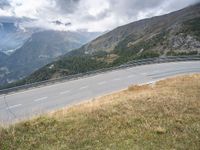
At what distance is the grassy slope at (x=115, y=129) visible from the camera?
8.76m

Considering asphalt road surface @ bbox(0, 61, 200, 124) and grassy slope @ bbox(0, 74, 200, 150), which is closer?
grassy slope @ bbox(0, 74, 200, 150)

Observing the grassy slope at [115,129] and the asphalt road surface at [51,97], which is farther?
the asphalt road surface at [51,97]

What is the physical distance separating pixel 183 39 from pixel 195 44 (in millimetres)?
14682

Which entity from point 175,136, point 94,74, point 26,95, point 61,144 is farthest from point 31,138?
point 94,74

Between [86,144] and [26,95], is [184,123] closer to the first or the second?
[86,144]

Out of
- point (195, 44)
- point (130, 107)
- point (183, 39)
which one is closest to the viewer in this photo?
point (130, 107)

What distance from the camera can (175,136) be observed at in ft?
30.1

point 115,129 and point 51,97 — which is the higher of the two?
point 115,129

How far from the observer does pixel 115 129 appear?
9.86 m

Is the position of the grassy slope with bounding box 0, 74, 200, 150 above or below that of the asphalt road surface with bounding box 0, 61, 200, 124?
above

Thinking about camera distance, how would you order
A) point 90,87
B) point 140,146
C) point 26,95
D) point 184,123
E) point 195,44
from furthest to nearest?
point 195,44 < point 90,87 < point 26,95 < point 184,123 < point 140,146

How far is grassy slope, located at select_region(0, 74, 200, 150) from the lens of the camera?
8758 mm

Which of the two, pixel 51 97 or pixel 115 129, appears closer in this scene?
pixel 115 129

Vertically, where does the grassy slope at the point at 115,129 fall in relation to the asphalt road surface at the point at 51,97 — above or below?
above
